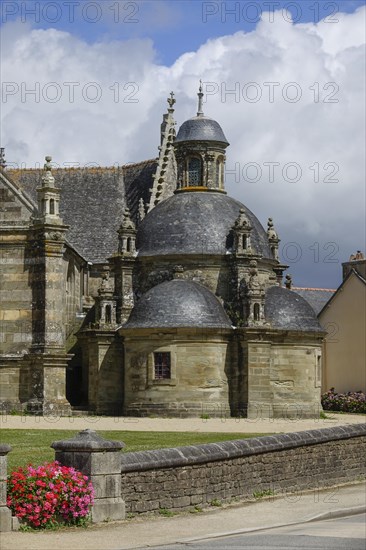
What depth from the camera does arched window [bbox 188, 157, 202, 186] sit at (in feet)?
164

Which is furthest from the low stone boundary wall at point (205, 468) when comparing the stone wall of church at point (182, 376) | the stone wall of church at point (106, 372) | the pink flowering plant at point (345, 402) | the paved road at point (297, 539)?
the pink flowering plant at point (345, 402)

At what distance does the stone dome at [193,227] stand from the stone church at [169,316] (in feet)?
0.17

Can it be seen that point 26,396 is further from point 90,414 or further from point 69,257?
point 69,257

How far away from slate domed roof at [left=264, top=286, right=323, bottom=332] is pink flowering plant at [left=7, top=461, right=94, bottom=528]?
90.3ft

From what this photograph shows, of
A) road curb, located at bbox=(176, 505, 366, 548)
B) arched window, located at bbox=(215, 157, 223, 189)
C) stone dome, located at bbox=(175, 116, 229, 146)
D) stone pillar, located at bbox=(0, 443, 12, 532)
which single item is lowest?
road curb, located at bbox=(176, 505, 366, 548)

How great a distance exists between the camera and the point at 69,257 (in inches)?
2020

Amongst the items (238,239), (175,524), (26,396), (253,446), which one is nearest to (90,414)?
(26,396)

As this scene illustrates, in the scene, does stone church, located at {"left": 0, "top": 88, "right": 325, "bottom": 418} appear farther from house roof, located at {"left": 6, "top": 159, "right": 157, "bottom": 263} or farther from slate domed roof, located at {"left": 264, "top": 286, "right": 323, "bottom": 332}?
house roof, located at {"left": 6, "top": 159, "right": 157, "bottom": 263}

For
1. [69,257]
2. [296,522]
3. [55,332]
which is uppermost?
[69,257]

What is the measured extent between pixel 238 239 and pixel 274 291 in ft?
8.80

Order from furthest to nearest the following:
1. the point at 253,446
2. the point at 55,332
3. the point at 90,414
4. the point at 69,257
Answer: the point at 69,257
the point at 90,414
the point at 55,332
the point at 253,446

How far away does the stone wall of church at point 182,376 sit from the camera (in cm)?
4328

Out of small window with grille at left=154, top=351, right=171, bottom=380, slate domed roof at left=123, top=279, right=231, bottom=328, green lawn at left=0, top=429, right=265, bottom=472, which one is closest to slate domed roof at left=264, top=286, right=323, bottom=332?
slate domed roof at left=123, top=279, right=231, bottom=328

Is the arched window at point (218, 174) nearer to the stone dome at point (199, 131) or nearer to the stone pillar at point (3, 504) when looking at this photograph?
the stone dome at point (199, 131)
